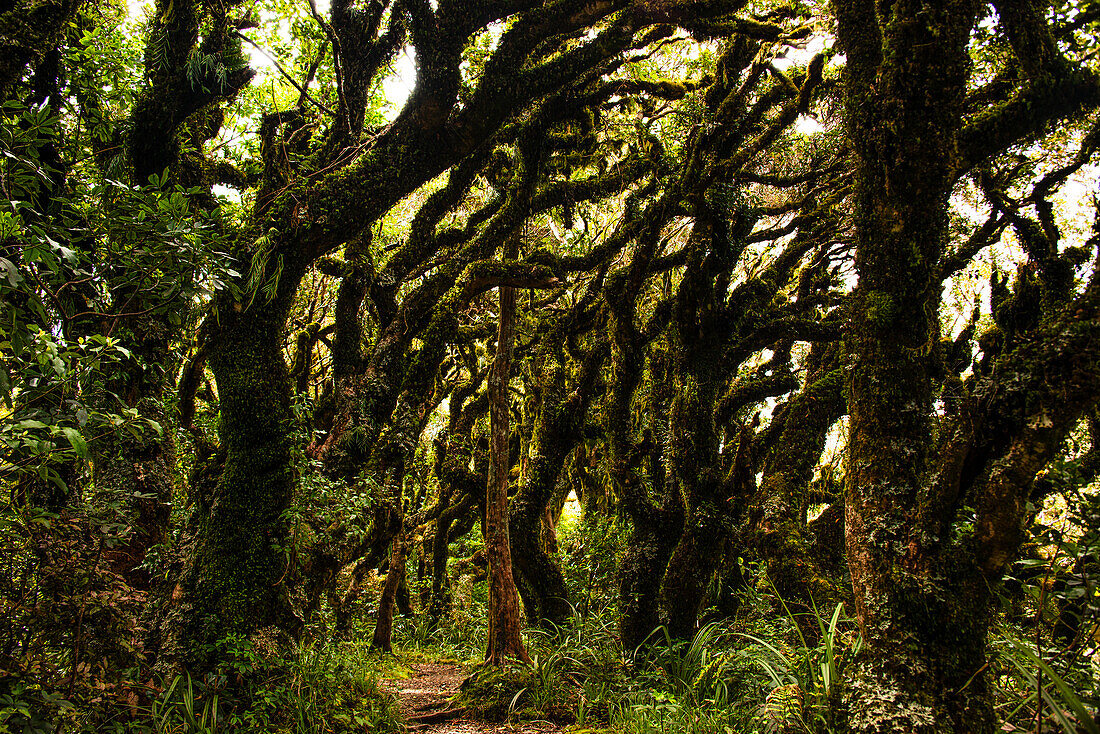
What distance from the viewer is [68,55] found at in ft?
14.5

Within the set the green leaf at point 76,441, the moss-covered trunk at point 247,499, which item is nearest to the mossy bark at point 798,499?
the moss-covered trunk at point 247,499

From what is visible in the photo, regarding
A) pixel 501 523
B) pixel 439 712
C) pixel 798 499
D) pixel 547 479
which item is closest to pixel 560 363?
pixel 547 479

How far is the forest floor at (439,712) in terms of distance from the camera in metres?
4.55

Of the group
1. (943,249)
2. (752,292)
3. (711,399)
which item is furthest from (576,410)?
(943,249)

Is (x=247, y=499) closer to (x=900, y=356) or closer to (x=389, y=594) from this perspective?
(x=900, y=356)

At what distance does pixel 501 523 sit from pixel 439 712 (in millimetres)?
1730

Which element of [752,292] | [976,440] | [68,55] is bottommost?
[976,440]

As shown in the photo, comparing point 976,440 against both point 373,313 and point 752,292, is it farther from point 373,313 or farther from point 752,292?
point 373,313

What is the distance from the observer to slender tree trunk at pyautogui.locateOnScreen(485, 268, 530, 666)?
538 centimetres

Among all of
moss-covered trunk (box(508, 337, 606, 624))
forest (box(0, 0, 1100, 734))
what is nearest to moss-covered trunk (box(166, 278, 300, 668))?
forest (box(0, 0, 1100, 734))

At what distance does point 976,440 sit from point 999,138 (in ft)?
5.26

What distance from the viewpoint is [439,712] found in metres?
4.92

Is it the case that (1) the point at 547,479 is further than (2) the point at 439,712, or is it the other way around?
(1) the point at 547,479

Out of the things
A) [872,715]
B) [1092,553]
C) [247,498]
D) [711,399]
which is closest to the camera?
[1092,553]
